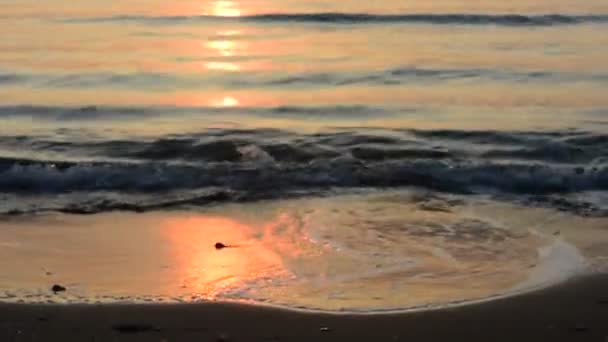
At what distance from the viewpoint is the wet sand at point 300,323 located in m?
6.05

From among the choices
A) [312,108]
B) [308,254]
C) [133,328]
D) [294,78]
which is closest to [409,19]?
[294,78]

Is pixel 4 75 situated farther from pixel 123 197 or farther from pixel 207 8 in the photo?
pixel 207 8

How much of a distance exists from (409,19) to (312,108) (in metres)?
9.11

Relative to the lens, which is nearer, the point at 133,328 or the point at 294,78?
the point at 133,328

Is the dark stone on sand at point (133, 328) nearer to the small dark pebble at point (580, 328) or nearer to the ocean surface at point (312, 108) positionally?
the ocean surface at point (312, 108)

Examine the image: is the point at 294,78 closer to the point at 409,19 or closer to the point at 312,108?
the point at 312,108

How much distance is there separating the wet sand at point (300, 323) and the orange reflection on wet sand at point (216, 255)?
1.53ft

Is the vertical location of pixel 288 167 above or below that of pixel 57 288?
below

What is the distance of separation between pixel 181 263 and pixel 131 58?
1219 cm

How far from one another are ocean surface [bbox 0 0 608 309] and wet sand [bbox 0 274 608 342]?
43 centimetres

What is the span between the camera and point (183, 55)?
66.4 feet

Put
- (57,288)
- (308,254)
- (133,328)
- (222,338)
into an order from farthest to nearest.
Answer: (308,254) → (57,288) → (133,328) → (222,338)

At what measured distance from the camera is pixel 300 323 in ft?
20.5

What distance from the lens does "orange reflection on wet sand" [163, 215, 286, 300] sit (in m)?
7.12
